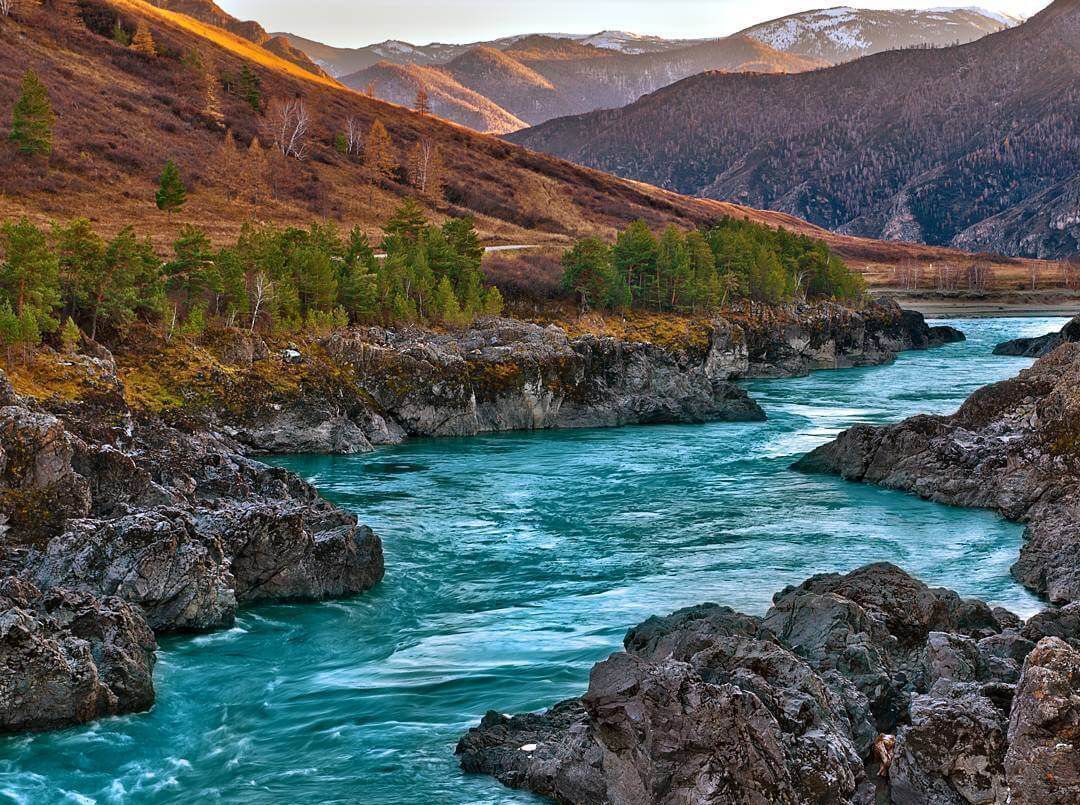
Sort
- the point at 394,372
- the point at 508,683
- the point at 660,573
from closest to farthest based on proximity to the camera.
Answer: the point at 508,683 → the point at 660,573 → the point at 394,372

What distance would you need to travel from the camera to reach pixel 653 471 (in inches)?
2062

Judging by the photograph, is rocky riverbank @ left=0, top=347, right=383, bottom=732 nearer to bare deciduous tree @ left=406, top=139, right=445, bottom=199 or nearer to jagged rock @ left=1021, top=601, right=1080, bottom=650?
jagged rock @ left=1021, top=601, right=1080, bottom=650

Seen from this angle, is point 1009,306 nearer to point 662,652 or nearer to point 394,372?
point 394,372

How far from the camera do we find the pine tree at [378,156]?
462 ft

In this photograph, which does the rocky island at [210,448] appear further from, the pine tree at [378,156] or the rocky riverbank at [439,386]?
the pine tree at [378,156]

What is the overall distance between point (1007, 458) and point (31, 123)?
309 feet

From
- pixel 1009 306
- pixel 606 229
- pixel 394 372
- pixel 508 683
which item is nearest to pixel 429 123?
pixel 606 229

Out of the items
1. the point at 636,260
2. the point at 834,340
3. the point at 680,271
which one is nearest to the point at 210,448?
the point at 636,260

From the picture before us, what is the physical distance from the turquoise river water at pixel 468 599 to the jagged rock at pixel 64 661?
497 mm

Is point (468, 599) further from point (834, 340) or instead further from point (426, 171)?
point (426, 171)

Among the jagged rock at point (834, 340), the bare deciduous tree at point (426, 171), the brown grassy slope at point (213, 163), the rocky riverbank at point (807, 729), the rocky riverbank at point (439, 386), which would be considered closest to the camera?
the rocky riverbank at point (807, 729)

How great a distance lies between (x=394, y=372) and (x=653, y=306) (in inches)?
1561

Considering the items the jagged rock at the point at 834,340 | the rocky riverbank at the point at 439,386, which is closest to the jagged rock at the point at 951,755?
the rocky riverbank at the point at 439,386

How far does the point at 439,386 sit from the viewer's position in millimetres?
63781
